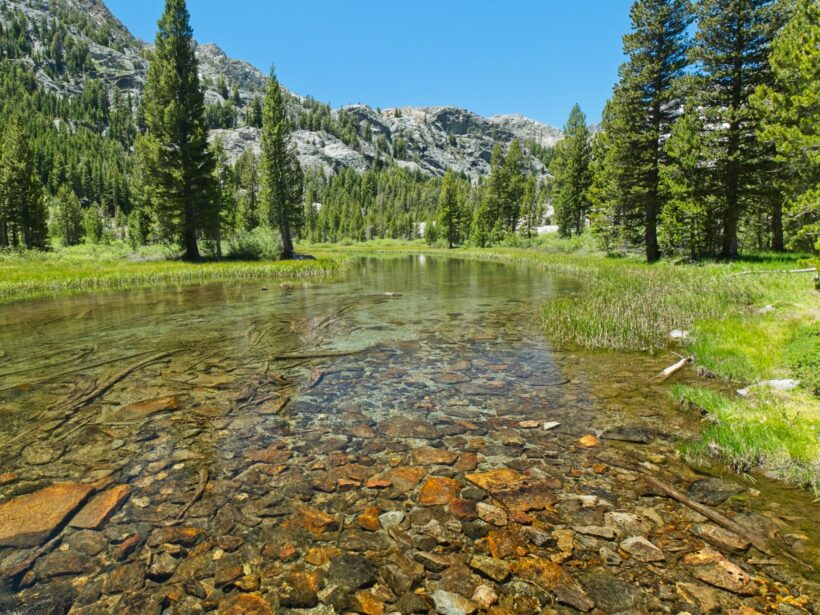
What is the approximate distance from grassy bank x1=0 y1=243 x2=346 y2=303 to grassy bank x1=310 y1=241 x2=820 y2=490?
2427 cm

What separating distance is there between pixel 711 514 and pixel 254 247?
44816mm

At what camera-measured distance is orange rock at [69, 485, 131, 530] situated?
479 cm

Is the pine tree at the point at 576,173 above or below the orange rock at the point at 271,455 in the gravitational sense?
above

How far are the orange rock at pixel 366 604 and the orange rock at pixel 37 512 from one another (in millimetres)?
3530

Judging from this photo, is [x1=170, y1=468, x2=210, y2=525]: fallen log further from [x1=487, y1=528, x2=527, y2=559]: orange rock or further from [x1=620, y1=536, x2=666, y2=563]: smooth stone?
[x1=620, y1=536, x2=666, y2=563]: smooth stone

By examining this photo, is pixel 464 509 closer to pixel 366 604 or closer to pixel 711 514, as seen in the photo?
pixel 366 604

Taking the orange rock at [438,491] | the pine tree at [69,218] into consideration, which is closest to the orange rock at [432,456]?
the orange rock at [438,491]

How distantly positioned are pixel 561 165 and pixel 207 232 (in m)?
54.5

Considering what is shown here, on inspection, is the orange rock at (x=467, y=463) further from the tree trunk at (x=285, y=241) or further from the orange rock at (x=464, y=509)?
the tree trunk at (x=285, y=241)

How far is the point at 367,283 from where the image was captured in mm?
29688

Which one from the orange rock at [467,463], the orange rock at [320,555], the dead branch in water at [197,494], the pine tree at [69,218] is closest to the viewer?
the orange rock at [320,555]

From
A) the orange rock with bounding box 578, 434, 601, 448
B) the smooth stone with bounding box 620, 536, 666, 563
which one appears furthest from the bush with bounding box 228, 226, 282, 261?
the smooth stone with bounding box 620, 536, 666, 563

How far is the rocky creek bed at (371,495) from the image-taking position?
380cm

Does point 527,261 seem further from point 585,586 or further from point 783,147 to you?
point 585,586
